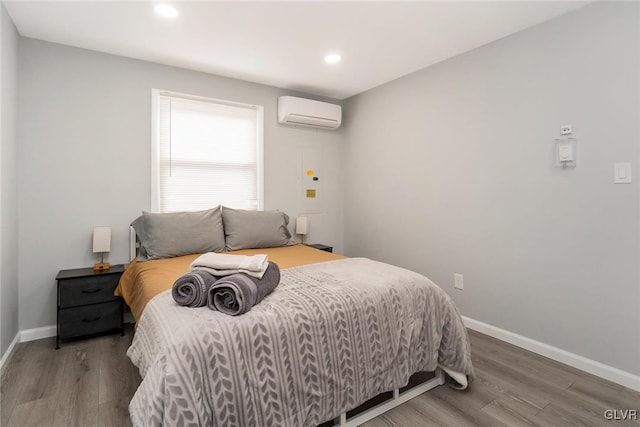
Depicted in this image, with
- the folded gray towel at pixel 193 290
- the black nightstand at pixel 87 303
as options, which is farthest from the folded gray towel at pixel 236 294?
the black nightstand at pixel 87 303

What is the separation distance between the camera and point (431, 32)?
8.33ft

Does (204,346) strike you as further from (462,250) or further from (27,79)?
(27,79)

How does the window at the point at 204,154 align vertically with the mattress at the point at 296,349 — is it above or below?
→ above

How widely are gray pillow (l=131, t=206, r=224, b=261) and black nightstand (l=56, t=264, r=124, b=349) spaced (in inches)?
13.1

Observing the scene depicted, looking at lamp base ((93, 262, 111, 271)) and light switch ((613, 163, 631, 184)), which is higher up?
light switch ((613, 163, 631, 184))

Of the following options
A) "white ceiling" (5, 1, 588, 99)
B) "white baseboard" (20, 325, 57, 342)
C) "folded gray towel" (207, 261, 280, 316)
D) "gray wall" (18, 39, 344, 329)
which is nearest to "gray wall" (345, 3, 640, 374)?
"white ceiling" (5, 1, 588, 99)

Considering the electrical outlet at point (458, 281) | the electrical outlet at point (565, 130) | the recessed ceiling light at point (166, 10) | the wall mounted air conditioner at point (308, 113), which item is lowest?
the electrical outlet at point (458, 281)

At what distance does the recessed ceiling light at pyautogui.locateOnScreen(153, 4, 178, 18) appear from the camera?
2189mm

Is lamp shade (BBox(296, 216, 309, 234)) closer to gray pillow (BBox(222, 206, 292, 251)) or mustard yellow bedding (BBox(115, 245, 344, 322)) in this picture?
gray pillow (BBox(222, 206, 292, 251))

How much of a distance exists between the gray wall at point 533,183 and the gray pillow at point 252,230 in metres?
1.29

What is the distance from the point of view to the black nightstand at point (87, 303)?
2498 mm

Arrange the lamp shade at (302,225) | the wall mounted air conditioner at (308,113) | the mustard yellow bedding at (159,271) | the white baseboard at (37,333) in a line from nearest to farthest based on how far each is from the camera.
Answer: the mustard yellow bedding at (159,271)
the white baseboard at (37,333)
the wall mounted air conditioner at (308,113)
the lamp shade at (302,225)

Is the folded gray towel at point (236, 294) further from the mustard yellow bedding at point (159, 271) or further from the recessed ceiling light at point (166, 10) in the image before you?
the recessed ceiling light at point (166, 10)

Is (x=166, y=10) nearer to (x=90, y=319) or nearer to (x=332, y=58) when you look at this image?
(x=332, y=58)
